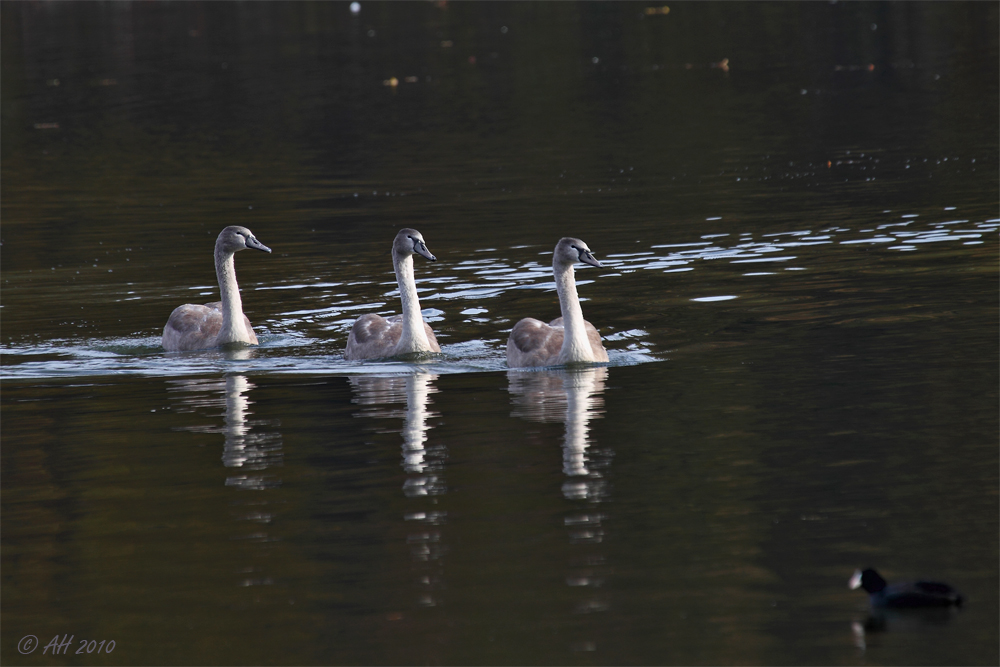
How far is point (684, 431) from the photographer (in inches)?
519

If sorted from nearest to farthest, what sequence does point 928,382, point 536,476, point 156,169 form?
point 536,476, point 928,382, point 156,169

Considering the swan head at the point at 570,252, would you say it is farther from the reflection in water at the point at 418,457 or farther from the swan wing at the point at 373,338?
the swan wing at the point at 373,338

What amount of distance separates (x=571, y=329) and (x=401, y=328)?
247cm

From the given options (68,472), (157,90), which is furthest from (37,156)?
(68,472)

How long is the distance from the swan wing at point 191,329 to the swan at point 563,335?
4.15 m

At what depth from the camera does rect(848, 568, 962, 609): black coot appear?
8.71 meters

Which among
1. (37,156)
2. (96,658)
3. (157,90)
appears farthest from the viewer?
(157,90)

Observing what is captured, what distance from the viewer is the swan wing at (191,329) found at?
18828mm

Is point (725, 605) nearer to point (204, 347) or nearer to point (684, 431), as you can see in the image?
point (684, 431)

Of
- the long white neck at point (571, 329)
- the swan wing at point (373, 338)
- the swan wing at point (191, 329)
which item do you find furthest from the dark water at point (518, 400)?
the swan wing at point (191, 329)

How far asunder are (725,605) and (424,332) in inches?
355

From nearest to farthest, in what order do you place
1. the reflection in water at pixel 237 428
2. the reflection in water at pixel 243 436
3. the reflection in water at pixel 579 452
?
the reflection in water at pixel 579 452 → the reflection in water at pixel 243 436 → the reflection in water at pixel 237 428

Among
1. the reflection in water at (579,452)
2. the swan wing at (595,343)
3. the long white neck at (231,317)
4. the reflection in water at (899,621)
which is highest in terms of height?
the long white neck at (231,317)

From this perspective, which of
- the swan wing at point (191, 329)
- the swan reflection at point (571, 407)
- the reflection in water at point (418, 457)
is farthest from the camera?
the swan wing at point (191, 329)
